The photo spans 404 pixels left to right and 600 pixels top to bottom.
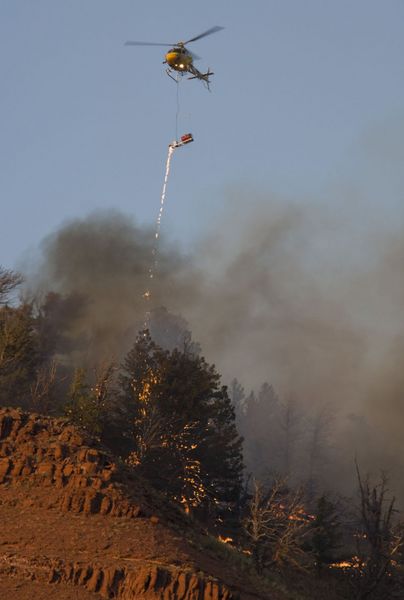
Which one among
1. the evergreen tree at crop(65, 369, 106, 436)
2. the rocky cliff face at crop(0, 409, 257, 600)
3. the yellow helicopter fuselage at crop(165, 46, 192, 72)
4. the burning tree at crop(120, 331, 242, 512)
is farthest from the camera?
the yellow helicopter fuselage at crop(165, 46, 192, 72)

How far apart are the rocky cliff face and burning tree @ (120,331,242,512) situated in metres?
11.8

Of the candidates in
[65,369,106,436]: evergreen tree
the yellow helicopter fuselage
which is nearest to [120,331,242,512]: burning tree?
[65,369,106,436]: evergreen tree

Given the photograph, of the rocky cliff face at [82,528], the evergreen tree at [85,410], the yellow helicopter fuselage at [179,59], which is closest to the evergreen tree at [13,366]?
the evergreen tree at [85,410]

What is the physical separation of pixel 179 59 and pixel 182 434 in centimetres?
2362

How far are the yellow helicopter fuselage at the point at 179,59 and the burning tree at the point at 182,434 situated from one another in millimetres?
19338

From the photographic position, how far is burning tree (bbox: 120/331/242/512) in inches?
1485

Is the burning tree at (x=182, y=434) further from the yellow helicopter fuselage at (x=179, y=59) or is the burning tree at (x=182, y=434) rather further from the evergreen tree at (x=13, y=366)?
the yellow helicopter fuselage at (x=179, y=59)

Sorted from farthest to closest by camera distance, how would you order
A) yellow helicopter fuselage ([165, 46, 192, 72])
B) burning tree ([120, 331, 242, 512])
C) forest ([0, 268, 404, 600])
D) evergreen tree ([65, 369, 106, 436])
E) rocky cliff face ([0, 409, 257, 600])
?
yellow helicopter fuselage ([165, 46, 192, 72]) < burning tree ([120, 331, 242, 512]) < evergreen tree ([65, 369, 106, 436]) < forest ([0, 268, 404, 600]) < rocky cliff face ([0, 409, 257, 600])

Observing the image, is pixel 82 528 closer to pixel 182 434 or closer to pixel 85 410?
pixel 85 410

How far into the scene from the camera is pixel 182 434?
39719mm

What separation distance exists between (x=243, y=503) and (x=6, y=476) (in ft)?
81.6

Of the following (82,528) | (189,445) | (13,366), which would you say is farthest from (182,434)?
(82,528)

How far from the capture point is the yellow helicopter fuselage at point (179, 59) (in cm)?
4050

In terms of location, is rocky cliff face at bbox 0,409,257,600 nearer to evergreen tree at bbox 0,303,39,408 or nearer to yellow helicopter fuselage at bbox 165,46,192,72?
evergreen tree at bbox 0,303,39,408
